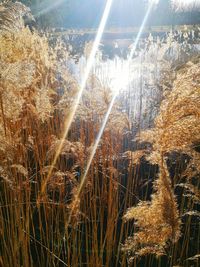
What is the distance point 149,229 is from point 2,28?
5.25 feet

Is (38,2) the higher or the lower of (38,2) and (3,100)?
the higher

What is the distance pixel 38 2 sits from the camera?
2292 cm

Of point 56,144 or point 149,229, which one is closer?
point 149,229

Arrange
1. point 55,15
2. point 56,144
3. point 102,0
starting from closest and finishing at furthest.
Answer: point 56,144, point 55,15, point 102,0

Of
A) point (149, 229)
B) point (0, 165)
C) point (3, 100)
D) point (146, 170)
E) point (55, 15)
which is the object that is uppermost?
Result: point (55, 15)

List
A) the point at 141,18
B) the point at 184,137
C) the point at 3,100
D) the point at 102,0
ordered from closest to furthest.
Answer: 1. the point at 184,137
2. the point at 3,100
3. the point at 141,18
4. the point at 102,0

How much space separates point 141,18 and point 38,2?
13.5 metres

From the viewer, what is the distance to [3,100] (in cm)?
204

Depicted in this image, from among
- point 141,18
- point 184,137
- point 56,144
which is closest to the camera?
point 184,137

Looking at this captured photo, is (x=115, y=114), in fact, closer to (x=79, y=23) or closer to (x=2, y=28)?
(x=2, y=28)

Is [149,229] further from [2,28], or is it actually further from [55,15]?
[55,15]

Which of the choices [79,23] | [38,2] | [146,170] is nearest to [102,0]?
[79,23]

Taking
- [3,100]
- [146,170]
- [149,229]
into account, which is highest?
[3,100]

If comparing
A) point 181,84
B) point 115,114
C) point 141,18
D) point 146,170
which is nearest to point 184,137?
point 181,84
